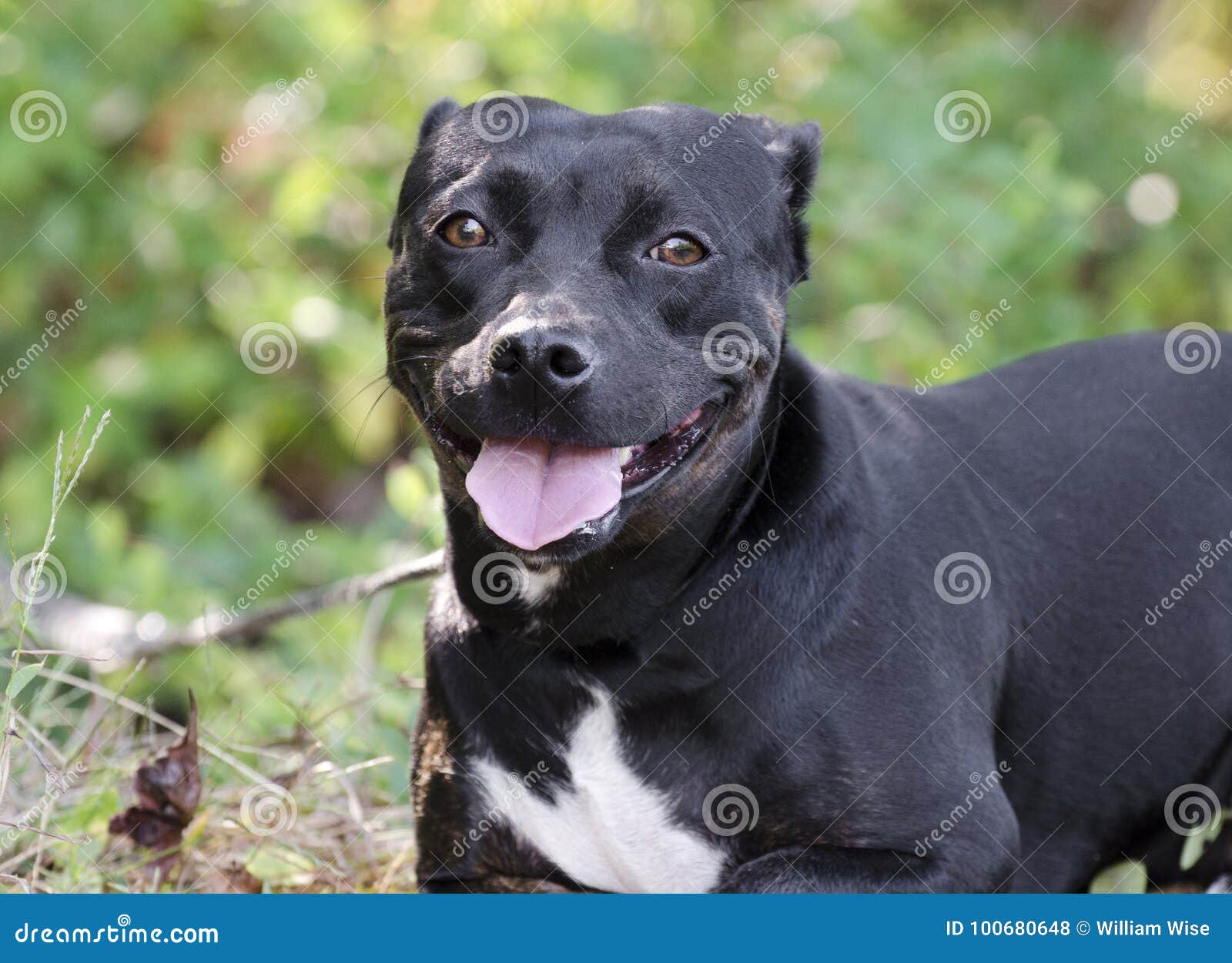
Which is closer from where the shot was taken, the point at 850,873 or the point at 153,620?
the point at 850,873

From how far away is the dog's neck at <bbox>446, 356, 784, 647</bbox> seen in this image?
2.88 m

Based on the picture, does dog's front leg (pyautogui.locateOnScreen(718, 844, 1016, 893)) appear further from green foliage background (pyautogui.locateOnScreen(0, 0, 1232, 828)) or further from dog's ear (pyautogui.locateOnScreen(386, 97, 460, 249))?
green foliage background (pyautogui.locateOnScreen(0, 0, 1232, 828))

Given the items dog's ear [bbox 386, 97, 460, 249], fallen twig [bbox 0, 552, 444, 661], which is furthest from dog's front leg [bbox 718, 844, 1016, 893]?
dog's ear [bbox 386, 97, 460, 249]

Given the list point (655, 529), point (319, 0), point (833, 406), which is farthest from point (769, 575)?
point (319, 0)

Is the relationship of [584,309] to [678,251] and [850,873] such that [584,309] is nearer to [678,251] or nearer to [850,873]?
[678,251]

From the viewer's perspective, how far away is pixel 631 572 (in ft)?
9.48

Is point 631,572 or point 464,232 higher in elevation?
point 464,232

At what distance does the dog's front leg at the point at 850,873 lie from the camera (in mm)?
2721

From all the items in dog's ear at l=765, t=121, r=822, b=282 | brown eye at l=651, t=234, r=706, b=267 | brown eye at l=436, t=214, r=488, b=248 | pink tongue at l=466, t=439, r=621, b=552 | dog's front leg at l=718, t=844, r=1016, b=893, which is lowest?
dog's front leg at l=718, t=844, r=1016, b=893

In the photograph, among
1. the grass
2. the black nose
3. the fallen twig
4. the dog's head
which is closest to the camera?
the black nose

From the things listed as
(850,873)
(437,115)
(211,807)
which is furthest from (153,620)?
(850,873)

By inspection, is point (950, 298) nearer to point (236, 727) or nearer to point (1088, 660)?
point (1088, 660)

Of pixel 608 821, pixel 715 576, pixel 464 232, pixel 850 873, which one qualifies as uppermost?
pixel 464 232

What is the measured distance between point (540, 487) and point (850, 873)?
0.92 meters
